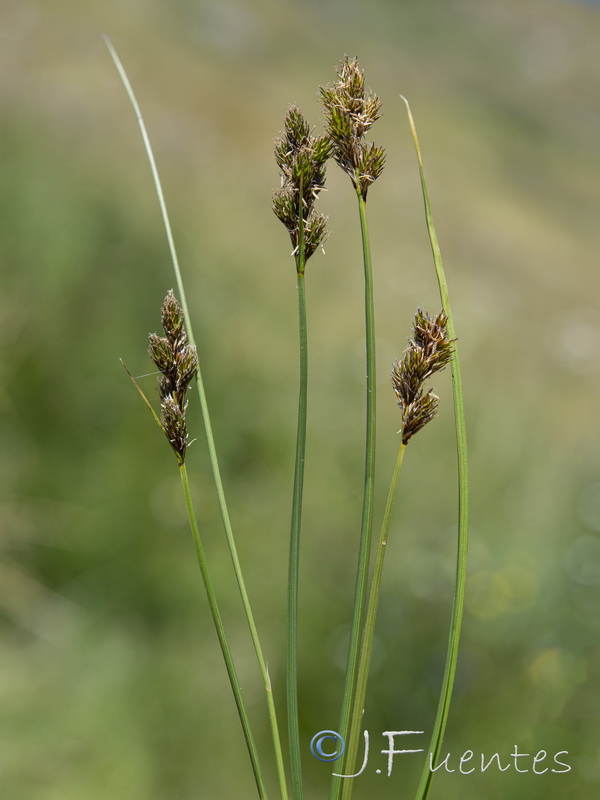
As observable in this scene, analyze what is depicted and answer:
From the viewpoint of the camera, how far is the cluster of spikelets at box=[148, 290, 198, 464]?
32 centimetres

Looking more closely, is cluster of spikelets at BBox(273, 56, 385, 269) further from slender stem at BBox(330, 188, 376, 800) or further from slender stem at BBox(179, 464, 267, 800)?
slender stem at BBox(179, 464, 267, 800)

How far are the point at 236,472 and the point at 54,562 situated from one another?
1.17 feet

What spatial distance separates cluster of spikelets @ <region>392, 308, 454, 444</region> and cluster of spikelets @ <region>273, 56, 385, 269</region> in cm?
6

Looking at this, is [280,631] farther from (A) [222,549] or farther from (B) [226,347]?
(B) [226,347]

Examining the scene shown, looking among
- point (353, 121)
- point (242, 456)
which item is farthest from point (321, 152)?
point (242, 456)

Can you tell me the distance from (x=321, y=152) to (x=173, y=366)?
118 millimetres

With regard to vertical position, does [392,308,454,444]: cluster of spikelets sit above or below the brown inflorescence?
below

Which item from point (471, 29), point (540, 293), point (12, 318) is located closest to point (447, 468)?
point (540, 293)

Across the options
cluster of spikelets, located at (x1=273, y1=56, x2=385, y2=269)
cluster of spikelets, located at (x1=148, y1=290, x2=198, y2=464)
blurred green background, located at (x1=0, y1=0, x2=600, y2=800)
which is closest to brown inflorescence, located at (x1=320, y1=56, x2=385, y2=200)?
cluster of spikelets, located at (x1=273, y1=56, x2=385, y2=269)

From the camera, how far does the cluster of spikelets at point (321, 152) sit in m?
0.32

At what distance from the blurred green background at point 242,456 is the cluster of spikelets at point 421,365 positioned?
0.67 m

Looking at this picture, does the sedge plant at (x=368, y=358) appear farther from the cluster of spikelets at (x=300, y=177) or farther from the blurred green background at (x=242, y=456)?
the blurred green background at (x=242, y=456)

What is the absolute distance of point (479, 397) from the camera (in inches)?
56.6

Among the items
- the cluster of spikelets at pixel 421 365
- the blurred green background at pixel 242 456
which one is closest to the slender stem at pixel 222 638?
the cluster of spikelets at pixel 421 365
